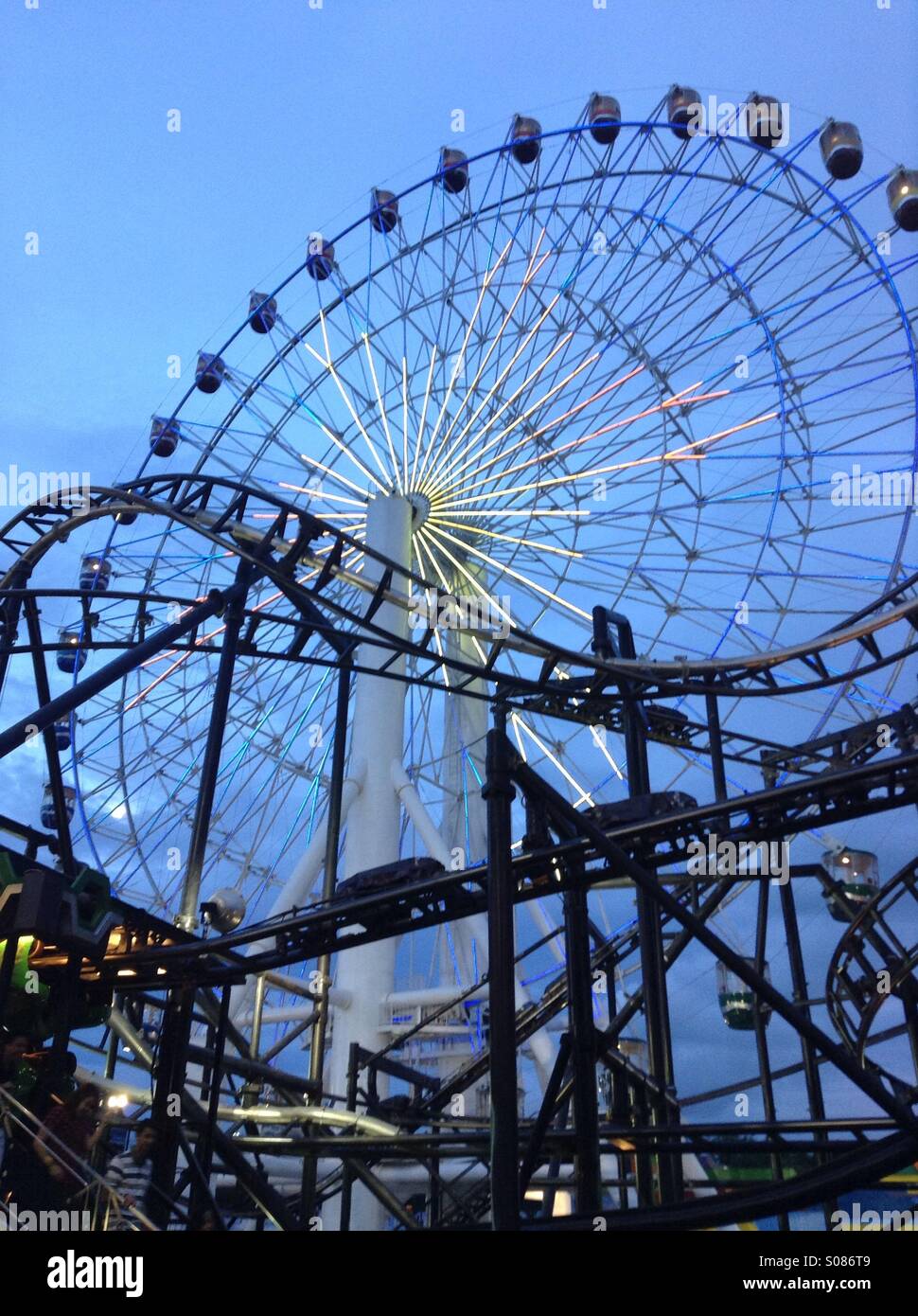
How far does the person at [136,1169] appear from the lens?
9414 millimetres

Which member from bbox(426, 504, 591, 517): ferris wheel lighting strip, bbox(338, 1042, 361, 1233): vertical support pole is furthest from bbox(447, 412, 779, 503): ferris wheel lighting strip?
bbox(338, 1042, 361, 1233): vertical support pole

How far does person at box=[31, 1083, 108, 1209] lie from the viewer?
8781mm

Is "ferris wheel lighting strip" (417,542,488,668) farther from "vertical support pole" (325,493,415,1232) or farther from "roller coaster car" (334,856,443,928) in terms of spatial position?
"roller coaster car" (334,856,443,928)

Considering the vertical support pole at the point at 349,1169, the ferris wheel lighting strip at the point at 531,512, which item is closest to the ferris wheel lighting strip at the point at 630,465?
the ferris wheel lighting strip at the point at 531,512

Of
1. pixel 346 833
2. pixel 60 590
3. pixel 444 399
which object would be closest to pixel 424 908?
pixel 60 590

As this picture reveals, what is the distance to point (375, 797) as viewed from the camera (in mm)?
19906

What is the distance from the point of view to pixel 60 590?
42.6 feet

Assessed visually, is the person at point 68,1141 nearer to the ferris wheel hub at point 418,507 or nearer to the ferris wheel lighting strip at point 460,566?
the ferris wheel lighting strip at point 460,566

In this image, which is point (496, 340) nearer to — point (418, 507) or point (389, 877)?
point (418, 507)

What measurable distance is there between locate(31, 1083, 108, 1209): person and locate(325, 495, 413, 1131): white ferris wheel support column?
23.6 ft

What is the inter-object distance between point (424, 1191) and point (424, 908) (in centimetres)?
1058

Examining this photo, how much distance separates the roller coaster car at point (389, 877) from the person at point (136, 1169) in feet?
8.47

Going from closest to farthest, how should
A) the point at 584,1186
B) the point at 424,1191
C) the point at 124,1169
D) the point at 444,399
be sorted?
the point at 584,1186 → the point at 124,1169 → the point at 424,1191 → the point at 444,399
